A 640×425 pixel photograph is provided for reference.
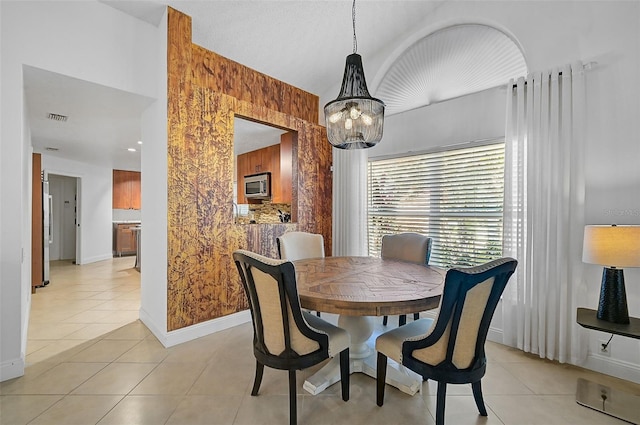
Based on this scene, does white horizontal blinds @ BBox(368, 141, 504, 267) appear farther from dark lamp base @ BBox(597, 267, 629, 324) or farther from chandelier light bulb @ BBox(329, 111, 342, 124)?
chandelier light bulb @ BBox(329, 111, 342, 124)

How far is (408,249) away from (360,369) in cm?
120

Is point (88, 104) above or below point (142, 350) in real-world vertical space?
above

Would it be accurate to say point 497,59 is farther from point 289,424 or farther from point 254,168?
point 254,168

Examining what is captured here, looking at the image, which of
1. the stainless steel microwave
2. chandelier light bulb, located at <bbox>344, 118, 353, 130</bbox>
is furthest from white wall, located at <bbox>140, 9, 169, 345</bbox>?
the stainless steel microwave

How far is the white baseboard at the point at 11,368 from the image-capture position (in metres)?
2.07

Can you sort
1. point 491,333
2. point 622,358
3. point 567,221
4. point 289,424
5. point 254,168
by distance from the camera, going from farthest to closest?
point 254,168 → point 491,333 → point 567,221 → point 622,358 → point 289,424

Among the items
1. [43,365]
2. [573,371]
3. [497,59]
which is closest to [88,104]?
[43,365]

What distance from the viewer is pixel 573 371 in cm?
226

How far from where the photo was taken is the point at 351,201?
4.04 metres

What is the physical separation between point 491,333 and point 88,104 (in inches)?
183

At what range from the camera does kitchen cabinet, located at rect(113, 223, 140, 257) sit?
306 inches

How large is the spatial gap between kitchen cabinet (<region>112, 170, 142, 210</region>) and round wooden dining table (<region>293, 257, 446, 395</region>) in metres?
7.48

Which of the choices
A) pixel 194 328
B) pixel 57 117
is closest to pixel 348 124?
pixel 194 328

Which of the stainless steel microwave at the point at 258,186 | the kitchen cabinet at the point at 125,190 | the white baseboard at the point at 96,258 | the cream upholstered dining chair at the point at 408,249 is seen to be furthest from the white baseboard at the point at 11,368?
the kitchen cabinet at the point at 125,190
